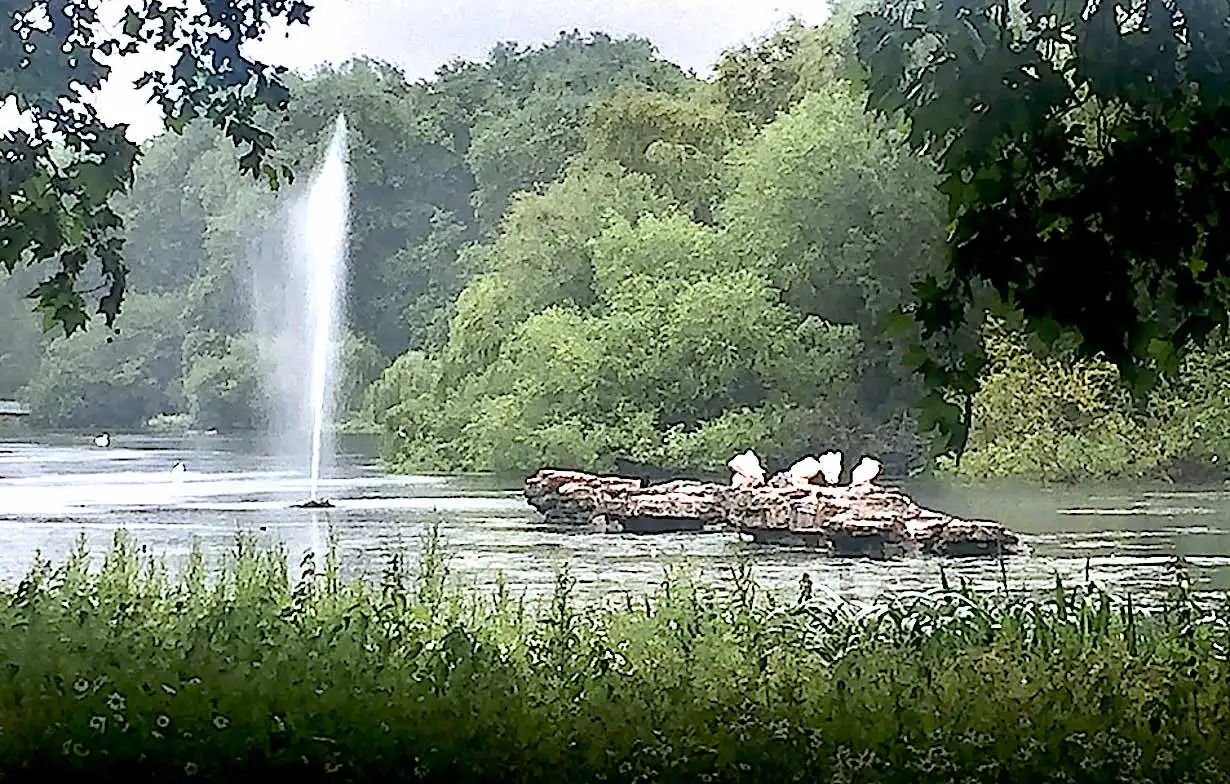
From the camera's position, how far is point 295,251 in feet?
9.72

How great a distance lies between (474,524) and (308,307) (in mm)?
488

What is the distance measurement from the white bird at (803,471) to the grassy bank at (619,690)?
255 mm

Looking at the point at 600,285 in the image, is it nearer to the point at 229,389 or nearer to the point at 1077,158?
the point at 229,389

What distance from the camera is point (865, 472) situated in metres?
2.87

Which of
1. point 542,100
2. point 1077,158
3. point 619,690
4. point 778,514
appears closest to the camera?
point 1077,158

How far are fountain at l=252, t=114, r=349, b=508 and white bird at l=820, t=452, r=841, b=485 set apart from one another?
89cm

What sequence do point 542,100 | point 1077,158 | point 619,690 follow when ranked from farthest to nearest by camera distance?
point 542,100 → point 619,690 → point 1077,158

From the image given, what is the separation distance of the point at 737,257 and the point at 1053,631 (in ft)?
2.72

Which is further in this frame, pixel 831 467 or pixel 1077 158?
pixel 831 467

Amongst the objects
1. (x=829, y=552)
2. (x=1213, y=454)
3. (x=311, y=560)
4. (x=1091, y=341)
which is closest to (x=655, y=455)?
(x=829, y=552)

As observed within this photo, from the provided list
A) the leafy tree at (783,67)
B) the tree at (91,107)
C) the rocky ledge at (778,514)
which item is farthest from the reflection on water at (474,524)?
the leafy tree at (783,67)

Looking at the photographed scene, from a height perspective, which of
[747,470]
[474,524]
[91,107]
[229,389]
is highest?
[91,107]

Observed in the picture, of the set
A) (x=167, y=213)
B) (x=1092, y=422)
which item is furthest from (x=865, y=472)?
(x=167, y=213)

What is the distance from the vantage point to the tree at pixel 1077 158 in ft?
6.15
